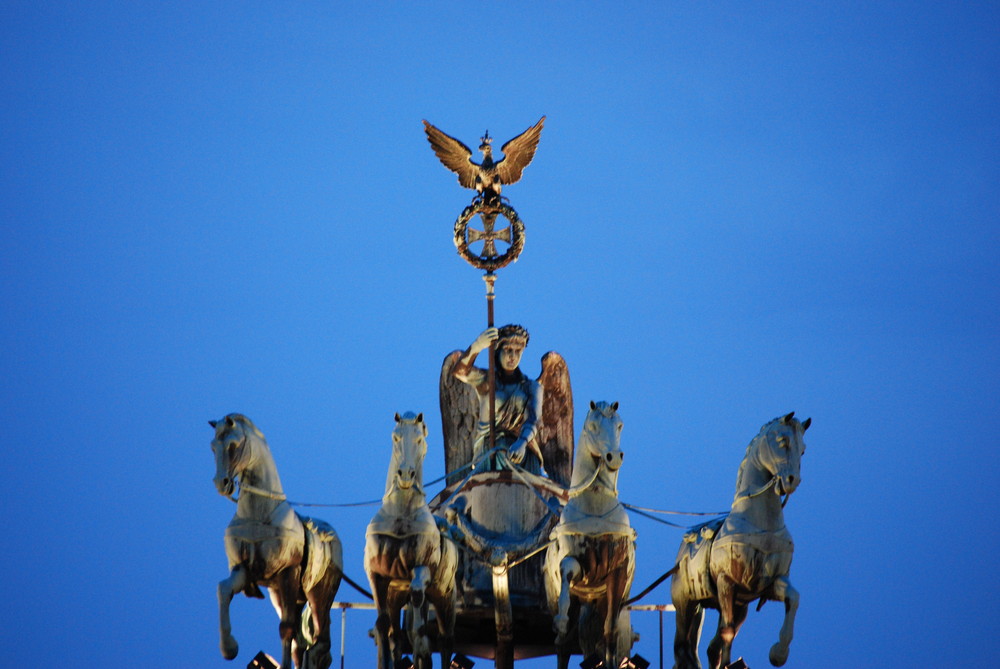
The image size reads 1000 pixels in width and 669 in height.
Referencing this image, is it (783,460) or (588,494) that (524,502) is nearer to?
(588,494)

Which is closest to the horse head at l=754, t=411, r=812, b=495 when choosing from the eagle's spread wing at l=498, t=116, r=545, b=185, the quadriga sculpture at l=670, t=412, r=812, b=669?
the quadriga sculpture at l=670, t=412, r=812, b=669

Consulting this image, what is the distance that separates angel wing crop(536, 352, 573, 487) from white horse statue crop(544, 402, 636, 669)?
3.12 metres

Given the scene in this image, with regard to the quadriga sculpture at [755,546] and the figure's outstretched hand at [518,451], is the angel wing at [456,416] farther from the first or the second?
the quadriga sculpture at [755,546]

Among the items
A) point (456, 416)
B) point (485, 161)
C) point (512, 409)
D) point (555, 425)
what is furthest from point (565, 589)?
point (485, 161)

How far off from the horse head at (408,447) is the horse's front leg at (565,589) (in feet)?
4.66

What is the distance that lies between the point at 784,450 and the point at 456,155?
567 cm

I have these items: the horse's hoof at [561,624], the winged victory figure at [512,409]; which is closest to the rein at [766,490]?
the horse's hoof at [561,624]

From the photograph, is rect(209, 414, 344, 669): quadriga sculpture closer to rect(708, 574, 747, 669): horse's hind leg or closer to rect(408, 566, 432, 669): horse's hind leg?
rect(408, 566, 432, 669): horse's hind leg

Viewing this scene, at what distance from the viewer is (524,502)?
19562 mm

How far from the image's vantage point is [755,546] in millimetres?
17062

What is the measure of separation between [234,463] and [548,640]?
420 centimetres

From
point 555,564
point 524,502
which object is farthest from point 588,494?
point 524,502

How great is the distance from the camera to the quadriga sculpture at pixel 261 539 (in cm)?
1703

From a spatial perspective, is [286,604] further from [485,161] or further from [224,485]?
[485,161]
